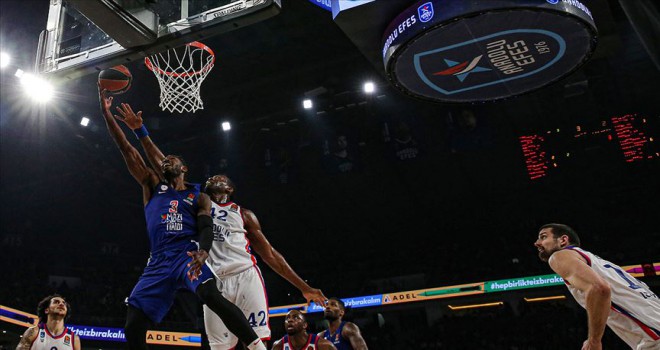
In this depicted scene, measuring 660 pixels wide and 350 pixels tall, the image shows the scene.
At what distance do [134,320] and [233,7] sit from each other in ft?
8.42

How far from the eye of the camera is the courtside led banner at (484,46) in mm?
5246

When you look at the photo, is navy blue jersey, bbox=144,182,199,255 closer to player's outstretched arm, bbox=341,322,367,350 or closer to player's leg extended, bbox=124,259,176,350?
player's leg extended, bbox=124,259,176,350

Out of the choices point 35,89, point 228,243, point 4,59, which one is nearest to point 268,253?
point 228,243

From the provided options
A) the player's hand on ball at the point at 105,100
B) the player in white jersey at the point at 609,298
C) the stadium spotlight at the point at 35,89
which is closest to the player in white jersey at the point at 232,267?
the player's hand on ball at the point at 105,100

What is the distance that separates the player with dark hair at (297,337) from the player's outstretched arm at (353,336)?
0.83 ft

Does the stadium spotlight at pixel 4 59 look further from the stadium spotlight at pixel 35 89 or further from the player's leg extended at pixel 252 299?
the player's leg extended at pixel 252 299

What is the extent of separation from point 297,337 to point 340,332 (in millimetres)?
452

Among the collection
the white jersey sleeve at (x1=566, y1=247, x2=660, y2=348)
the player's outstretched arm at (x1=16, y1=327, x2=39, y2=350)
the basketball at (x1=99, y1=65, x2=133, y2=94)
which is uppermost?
the basketball at (x1=99, y1=65, x2=133, y2=94)

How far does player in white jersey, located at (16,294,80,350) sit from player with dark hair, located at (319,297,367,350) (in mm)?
2508

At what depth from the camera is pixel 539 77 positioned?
646 centimetres

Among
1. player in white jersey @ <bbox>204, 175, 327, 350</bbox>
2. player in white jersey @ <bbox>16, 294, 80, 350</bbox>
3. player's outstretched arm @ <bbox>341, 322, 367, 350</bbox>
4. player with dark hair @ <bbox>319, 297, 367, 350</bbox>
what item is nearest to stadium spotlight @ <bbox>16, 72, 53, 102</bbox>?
player in white jersey @ <bbox>16, 294, 80, 350</bbox>

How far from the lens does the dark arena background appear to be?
42.3 feet

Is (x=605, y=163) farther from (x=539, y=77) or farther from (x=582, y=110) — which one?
(x=539, y=77)

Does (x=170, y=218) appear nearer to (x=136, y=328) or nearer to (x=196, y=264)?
(x=196, y=264)
